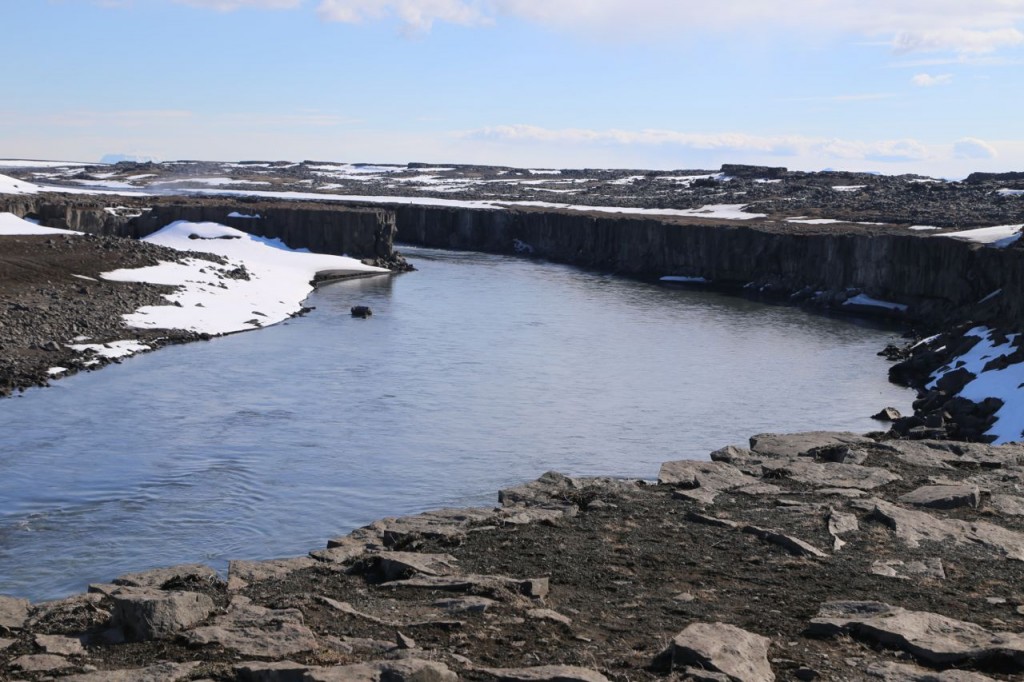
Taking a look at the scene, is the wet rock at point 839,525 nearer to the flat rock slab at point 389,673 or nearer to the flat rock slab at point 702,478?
the flat rock slab at point 702,478

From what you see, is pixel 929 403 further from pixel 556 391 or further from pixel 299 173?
pixel 299 173

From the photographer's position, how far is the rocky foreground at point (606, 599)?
373 inches

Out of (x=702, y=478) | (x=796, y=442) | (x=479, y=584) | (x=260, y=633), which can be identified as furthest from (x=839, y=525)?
(x=260, y=633)

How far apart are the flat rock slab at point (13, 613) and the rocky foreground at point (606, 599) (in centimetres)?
3

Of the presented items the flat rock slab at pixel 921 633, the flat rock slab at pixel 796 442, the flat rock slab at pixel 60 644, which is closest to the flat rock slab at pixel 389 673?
the flat rock slab at pixel 60 644

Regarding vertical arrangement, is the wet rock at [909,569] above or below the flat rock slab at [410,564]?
above

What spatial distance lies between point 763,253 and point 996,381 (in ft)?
107

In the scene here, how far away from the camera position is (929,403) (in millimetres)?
26922

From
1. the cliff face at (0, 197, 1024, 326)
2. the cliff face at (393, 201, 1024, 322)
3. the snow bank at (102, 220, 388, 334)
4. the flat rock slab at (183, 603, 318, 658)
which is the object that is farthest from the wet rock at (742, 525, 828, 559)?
the snow bank at (102, 220, 388, 334)

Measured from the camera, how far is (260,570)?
42.2 ft

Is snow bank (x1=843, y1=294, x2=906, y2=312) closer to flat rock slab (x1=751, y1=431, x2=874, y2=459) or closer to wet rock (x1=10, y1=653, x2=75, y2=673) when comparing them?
flat rock slab (x1=751, y1=431, x2=874, y2=459)

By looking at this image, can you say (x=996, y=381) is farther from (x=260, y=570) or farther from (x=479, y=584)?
(x=260, y=570)

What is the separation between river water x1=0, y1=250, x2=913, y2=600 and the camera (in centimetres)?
1700

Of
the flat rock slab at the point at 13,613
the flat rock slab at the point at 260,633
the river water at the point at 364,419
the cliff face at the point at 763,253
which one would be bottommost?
the river water at the point at 364,419
